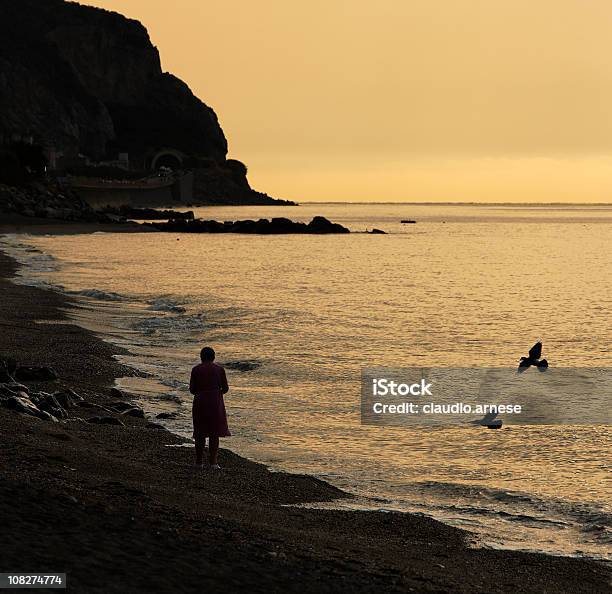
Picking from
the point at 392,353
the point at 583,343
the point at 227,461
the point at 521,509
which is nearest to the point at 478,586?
the point at 521,509

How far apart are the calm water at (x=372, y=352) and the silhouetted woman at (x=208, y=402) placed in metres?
1.70

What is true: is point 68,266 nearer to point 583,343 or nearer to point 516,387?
point 583,343

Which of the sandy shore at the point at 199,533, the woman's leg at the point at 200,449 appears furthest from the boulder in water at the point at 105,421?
the woman's leg at the point at 200,449

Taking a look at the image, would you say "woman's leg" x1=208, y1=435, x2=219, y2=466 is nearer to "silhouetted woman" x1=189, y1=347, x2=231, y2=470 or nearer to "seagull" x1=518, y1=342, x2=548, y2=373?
"silhouetted woman" x1=189, y1=347, x2=231, y2=470

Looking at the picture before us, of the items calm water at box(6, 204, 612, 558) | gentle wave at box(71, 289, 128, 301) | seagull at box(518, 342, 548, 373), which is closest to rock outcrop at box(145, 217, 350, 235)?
calm water at box(6, 204, 612, 558)

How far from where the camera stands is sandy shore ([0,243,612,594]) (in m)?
8.87

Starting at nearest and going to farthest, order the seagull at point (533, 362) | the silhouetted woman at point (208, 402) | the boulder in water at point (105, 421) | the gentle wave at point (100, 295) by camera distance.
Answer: the silhouetted woman at point (208, 402), the boulder in water at point (105, 421), the seagull at point (533, 362), the gentle wave at point (100, 295)

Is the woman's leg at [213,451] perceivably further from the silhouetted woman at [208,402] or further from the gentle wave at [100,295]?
the gentle wave at [100,295]

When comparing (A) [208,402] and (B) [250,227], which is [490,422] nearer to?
(A) [208,402]

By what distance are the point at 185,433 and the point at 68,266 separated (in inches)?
1848

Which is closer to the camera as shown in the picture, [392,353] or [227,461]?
[227,461]

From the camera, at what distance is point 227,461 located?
1523 cm

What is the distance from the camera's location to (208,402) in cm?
1411

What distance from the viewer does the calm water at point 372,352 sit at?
1452 centimetres
